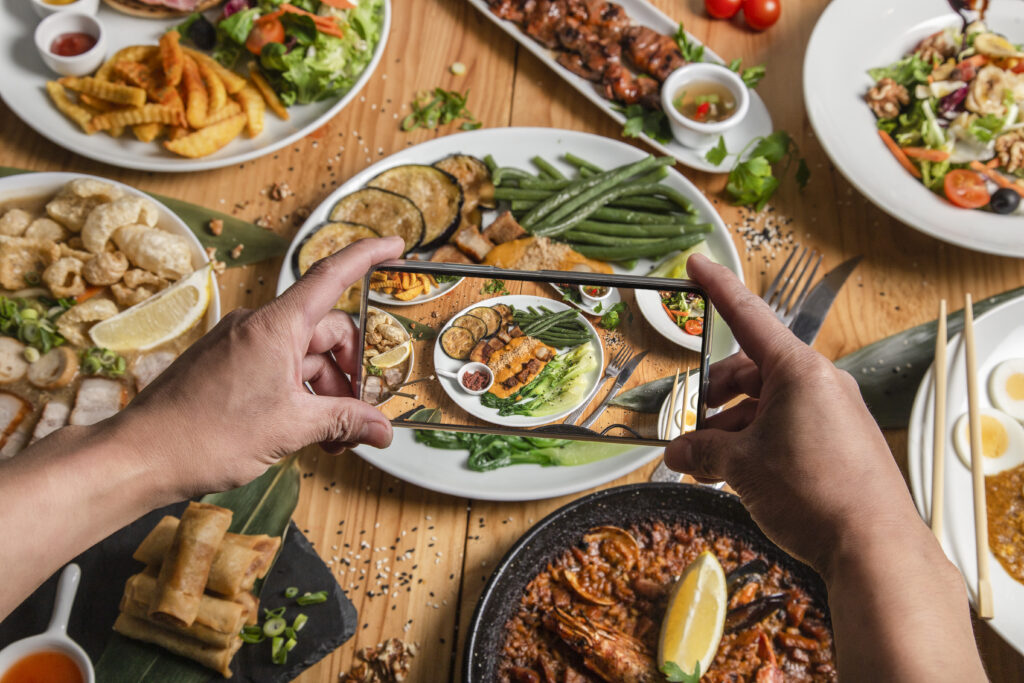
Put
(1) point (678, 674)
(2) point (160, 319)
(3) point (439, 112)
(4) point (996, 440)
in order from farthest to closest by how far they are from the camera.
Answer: (3) point (439, 112) < (2) point (160, 319) < (4) point (996, 440) < (1) point (678, 674)

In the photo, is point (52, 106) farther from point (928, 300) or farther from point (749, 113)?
point (928, 300)

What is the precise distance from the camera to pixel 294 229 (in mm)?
2469

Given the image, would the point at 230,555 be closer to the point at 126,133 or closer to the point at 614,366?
the point at 614,366

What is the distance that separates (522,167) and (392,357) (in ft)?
3.98

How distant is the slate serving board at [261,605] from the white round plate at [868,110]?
2.03 m

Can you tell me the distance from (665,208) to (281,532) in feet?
5.14

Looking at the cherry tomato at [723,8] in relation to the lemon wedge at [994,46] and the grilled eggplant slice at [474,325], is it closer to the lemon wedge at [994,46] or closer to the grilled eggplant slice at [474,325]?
the lemon wedge at [994,46]

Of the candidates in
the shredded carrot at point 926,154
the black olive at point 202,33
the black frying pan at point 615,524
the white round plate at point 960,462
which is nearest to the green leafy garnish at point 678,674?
the black frying pan at point 615,524

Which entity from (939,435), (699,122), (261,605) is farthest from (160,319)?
(939,435)

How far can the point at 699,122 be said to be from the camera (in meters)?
2.48

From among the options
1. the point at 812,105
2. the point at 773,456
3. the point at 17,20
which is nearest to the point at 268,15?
the point at 17,20

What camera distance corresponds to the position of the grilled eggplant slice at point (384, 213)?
2355 mm

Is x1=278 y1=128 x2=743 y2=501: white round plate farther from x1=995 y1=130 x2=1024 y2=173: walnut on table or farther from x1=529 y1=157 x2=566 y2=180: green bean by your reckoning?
x1=995 y1=130 x2=1024 y2=173: walnut on table

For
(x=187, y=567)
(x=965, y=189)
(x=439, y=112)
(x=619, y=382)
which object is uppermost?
(x=965, y=189)
